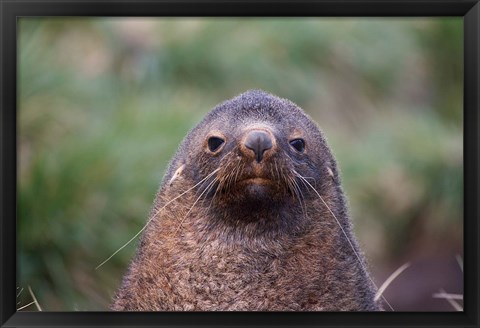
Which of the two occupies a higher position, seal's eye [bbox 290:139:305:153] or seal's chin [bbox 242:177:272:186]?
seal's eye [bbox 290:139:305:153]

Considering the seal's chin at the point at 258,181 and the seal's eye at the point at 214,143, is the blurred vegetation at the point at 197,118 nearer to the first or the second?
the seal's eye at the point at 214,143

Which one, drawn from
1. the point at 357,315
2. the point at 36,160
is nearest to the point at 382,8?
the point at 357,315

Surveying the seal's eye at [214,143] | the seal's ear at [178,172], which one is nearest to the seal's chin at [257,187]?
the seal's eye at [214,143]

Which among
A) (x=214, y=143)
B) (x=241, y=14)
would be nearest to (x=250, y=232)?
(x=214, y=143)

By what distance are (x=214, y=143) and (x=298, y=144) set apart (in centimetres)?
44

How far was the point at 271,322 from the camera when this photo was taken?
18.4 feet

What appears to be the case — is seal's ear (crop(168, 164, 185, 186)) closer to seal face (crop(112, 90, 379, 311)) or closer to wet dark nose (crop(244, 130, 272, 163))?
seal face (crop(112, 90, 379, 311))

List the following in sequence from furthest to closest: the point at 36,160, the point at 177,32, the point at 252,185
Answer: the point at 177,32, the point at 36,160, the point at 252,185

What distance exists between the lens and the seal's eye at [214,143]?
5852 millimetres

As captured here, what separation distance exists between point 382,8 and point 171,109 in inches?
175

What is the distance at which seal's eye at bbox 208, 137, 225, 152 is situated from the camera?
585 centimetres

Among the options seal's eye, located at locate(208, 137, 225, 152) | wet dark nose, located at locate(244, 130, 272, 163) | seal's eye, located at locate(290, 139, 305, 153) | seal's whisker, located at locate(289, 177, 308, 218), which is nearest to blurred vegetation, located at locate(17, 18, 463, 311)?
seal's eye, located at locate(208, 137, 225, 152)

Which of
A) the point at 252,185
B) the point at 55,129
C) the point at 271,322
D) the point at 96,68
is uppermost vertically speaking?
the point at 96,68
